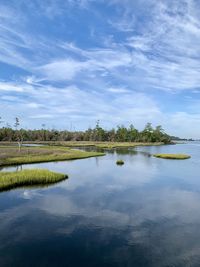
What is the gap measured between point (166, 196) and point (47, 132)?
167 metres

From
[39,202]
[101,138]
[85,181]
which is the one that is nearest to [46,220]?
[39,202]

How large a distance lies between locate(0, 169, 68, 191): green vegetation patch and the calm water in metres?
1.92

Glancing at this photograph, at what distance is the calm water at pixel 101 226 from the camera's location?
1679 cm

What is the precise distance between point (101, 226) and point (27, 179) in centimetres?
1748

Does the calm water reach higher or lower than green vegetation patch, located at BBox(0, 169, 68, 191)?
lower

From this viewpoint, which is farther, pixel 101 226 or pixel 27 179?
pixel 27 179

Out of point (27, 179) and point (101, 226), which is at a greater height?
point (27, 179)

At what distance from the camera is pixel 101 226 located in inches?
863

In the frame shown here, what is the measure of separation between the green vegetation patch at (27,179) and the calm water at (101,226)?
6.31 feet

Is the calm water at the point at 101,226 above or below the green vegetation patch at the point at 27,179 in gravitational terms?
below

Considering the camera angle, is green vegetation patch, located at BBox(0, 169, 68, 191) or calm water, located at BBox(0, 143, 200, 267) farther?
green vegetation patch, located at BBox(0, 169, 68, 191)

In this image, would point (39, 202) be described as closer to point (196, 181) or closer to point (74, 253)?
point (74, 253)

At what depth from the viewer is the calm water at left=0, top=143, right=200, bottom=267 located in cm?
1679

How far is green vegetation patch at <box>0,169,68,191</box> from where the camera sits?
3453cm
